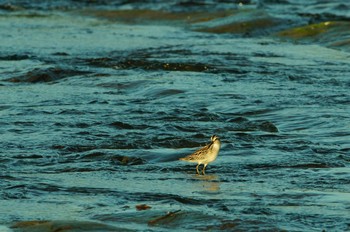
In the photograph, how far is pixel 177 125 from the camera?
425 inches

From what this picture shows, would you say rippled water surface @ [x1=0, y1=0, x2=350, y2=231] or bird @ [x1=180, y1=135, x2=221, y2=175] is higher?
bird @ [x1=180, y1=135, x2=221, y2=175]

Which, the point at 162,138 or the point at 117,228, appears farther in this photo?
the point at 162,138

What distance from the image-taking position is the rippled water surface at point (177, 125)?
24.0ft

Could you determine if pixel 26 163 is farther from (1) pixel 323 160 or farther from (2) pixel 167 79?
(2) pixel 167 79

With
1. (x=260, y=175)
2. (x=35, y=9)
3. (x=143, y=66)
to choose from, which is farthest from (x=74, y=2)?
(x=260, y=175)

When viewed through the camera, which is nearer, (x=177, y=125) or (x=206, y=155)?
(x=206, y=155)

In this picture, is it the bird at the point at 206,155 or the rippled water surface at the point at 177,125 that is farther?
the bird at the point at 206,155

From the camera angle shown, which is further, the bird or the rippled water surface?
the bird

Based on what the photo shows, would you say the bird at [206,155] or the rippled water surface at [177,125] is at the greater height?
the bird at [206,155]

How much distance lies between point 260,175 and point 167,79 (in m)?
5.39

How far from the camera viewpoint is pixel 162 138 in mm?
10172

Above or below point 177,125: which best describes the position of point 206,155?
above

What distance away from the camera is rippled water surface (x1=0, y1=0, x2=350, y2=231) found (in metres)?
7.31

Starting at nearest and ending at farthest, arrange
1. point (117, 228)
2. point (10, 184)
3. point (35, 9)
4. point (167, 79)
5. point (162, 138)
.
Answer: point (117, 228) → point (10, 184) → point (162, 138) → point (167, 79) → point (35, 9)
